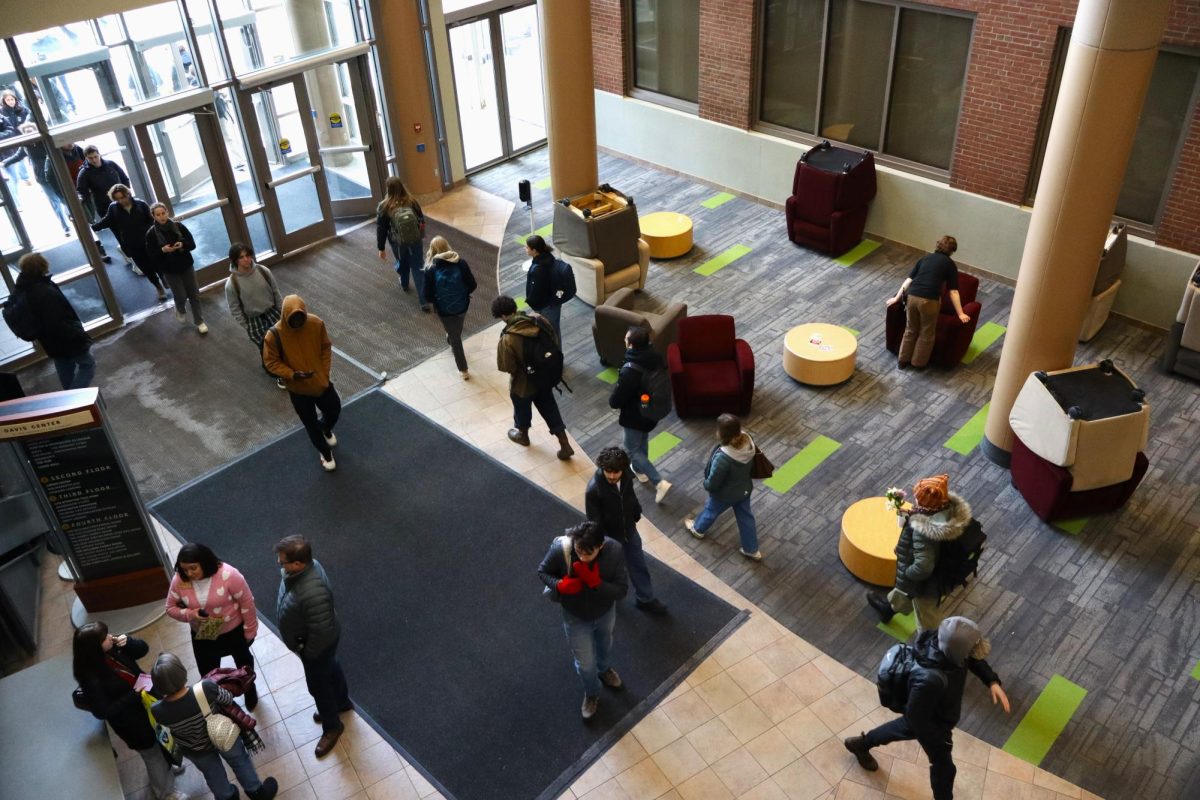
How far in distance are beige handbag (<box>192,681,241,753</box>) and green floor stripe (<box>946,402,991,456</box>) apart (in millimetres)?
6176

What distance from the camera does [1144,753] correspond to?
20.2 ft

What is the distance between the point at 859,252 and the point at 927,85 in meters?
1.97

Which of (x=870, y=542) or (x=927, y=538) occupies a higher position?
(x=927, y=538)

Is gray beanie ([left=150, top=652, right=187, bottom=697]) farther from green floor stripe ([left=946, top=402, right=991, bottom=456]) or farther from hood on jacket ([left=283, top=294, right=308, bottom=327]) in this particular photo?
green floor stripe ([left=946, top=402, right=991, bottom=456])

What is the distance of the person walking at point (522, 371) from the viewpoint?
7.98 m

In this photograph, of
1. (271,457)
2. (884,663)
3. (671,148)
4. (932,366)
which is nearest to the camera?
(884,663)

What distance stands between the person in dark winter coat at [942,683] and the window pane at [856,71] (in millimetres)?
7926

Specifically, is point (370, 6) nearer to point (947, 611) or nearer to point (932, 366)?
point (932, 366)

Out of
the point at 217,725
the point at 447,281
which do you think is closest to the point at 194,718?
the point at 217,725

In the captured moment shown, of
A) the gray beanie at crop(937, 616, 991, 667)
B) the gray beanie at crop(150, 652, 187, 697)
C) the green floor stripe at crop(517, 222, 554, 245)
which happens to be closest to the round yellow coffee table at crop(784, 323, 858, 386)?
the green floor stripe at crop(517, 222, 554, 245)

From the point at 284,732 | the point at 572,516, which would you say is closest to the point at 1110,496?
the point at 572,516

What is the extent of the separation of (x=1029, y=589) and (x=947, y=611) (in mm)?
690

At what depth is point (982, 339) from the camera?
10.1 meters

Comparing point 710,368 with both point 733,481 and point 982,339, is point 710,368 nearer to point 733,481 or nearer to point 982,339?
point 733,481
